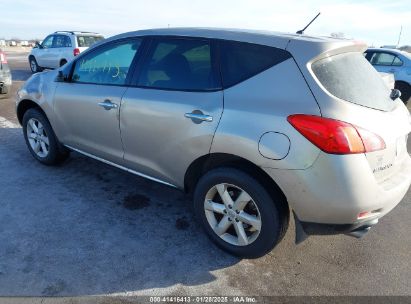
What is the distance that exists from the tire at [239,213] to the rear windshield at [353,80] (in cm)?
83

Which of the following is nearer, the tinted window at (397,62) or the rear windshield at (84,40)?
the tinted window at (397,62)

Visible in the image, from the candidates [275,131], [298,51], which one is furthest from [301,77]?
[275,131]

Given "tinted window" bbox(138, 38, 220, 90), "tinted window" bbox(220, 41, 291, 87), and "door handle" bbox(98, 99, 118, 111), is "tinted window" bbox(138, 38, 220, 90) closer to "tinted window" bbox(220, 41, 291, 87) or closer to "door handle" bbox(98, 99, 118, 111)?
"tinted window" bbox(220, 41, 291, 87)

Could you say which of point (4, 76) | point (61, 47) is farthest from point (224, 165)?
point (61, 47)

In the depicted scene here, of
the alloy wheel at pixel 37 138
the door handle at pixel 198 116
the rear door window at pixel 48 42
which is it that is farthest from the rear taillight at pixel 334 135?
the rear door window at pixel 48 42

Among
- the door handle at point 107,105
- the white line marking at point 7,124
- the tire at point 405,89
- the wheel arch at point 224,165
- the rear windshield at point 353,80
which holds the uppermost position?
the rear windshield at point 353,80

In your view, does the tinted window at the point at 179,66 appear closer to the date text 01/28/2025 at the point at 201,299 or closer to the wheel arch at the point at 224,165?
the wheel arch at the point at 224,165

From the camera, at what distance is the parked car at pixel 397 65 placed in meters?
9.47

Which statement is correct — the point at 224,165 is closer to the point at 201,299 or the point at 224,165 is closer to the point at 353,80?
the point at 201,299

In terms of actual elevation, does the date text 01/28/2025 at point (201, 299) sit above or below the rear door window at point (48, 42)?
below

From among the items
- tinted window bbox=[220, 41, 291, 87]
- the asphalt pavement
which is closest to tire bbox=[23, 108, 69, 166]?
the asphalt pavement

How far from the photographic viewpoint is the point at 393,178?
2.50 meters

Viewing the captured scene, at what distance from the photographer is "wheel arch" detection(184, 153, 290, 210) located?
2479mm

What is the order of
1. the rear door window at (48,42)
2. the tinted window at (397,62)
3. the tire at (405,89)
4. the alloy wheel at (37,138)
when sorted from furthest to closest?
the rear door window at (48,42) < the tinted window at (397,62) < the tire at (405,89) < the alloy wheel at (37,138)
